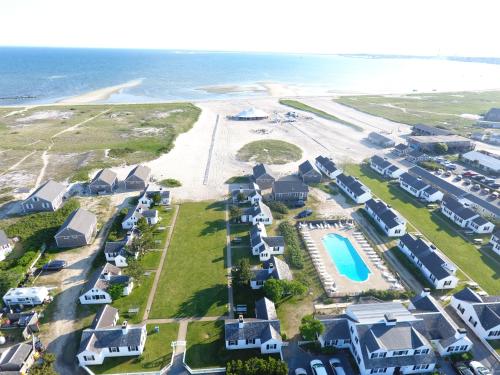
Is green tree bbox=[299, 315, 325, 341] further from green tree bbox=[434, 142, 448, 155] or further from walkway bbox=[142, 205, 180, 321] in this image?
green tree bbox=[434, 142, 448, 155]

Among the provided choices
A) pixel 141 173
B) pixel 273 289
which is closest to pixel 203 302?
pixel 273 289

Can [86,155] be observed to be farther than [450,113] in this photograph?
No

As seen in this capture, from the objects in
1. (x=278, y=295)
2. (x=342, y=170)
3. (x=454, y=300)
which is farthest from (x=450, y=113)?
(x=278, y=295)

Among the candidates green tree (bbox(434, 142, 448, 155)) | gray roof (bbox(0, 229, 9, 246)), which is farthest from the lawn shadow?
green tree (bbox(434, 142, 448, 155))

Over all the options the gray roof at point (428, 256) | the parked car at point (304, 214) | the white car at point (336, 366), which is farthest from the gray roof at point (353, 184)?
the white car at point (336, 366)

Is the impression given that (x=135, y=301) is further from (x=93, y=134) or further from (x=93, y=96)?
(x=93, y=96)

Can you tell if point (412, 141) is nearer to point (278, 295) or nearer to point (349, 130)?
point (349, 130)

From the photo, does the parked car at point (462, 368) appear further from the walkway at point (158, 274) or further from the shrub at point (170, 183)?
the shrub at point (170, 183)
